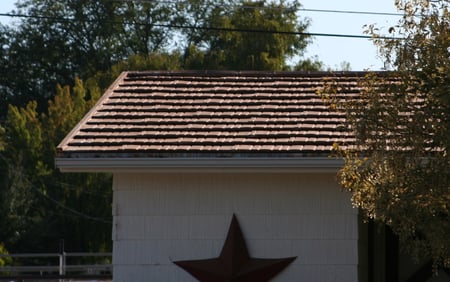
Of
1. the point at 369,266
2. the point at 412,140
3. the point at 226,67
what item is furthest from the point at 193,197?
the point at 226,67

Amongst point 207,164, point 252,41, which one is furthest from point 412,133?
point 252,41

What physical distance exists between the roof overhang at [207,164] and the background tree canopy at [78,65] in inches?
677

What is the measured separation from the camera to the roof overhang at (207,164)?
13586mm

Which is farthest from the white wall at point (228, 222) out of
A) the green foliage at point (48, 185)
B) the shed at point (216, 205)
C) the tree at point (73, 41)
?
the tree at point (73, 41)

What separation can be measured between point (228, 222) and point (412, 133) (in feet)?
15.9

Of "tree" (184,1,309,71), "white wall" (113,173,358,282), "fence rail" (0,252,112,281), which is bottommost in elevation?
"fence rail" (0,252,112,281)

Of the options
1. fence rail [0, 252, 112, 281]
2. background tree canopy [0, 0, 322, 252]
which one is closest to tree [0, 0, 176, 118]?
background tree canopy [0, 0, 322, 252]

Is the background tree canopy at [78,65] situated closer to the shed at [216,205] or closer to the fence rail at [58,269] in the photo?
the fence rail at [58,269]

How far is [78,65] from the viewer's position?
58594 millimetres

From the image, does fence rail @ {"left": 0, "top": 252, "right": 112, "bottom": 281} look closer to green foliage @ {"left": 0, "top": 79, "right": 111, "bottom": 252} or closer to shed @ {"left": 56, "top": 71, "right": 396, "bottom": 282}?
green foliage @ {"left": 0, "top": 79, "right": 111, "bottom": 252}

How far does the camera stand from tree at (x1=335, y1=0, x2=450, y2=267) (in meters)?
9.65

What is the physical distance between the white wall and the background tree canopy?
54.9ft

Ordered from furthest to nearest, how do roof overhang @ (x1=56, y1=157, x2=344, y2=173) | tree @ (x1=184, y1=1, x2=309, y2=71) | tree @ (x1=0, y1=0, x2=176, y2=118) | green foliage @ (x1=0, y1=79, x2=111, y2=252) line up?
tree @ (x1=0, y1=0, x2=176, y2=118) → tree @ (x1=184, y1=1, x2=309, y2=71) → green foliage @ (x1=0, y1=79, x2=111, y2=252) → roof overhang @ (x1=56, y1=157, x2=344, y2=173)

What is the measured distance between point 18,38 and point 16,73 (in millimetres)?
2322
